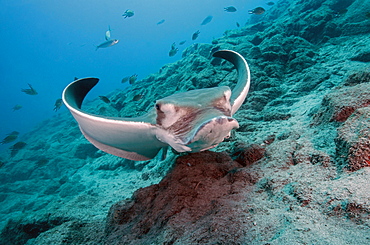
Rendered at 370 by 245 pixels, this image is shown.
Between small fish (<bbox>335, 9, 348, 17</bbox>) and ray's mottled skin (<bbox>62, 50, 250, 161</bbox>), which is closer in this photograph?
ray's mottled skin (<bbox>62, 50, 250, 161</bbox>)

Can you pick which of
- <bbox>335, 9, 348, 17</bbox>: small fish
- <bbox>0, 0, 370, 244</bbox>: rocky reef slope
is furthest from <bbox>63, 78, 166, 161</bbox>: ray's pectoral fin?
<bbox>335, 9, 348, 17</bbox>: small fish

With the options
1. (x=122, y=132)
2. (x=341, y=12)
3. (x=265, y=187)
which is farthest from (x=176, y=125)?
(x=341, y=12)

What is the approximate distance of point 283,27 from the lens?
9.60m

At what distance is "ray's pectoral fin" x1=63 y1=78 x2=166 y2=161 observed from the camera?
2.14 meters

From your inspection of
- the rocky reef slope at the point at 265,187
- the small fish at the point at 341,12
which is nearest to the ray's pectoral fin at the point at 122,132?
the rocky reef slope at the point at 265,187

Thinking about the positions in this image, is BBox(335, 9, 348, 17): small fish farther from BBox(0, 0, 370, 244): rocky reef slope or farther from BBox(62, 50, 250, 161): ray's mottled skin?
BBox(62, 50, 250, 161): ray's mottled skin

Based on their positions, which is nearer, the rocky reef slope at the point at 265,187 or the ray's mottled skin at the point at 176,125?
the rocky reef slope at the point at 265,187

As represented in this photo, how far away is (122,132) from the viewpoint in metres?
2.22

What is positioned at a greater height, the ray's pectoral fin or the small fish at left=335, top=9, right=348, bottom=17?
the ray's pectoral fin

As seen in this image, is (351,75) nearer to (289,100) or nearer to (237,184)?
(289,100)

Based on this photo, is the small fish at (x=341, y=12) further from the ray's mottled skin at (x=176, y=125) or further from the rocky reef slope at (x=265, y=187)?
the ray's mottled skin at (x=176, y=125)

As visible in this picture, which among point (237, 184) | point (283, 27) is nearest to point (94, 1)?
point (283, 27)

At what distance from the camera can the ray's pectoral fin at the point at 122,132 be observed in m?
2.14

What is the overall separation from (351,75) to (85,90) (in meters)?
4.79
